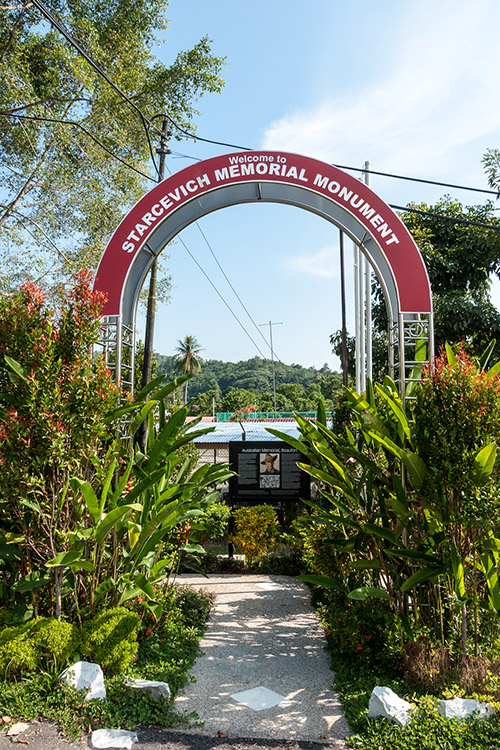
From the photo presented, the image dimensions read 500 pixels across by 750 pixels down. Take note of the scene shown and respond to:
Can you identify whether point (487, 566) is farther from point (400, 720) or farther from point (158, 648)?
point (158, 648)

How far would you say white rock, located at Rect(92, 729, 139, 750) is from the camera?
3.36 meters

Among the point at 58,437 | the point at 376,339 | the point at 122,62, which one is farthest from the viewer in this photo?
the point at 122,62

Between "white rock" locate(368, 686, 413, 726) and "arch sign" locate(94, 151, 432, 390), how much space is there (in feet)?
10.5

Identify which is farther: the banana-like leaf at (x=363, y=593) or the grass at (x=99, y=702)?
the banana-like leaf at (x=363, y=593)

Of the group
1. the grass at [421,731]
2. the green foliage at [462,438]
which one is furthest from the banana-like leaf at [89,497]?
the green foliage at [462,438]

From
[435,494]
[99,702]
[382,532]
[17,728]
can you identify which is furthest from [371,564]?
[17,728]

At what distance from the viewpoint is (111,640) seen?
412 centimetres

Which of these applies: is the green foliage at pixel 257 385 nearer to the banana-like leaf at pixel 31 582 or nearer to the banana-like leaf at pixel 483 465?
the banana-like leaf at pixel 31 582

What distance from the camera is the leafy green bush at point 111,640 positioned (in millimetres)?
4062

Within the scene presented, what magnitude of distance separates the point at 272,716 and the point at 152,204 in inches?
184

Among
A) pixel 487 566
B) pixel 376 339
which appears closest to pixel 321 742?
pixel 487 566

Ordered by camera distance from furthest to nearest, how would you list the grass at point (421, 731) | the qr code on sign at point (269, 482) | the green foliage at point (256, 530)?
the qr code on sign at point (269, 482), the green foliage at point (256, 530), the grass at point (421, 731)

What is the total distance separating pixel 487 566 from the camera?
4051 millimetres

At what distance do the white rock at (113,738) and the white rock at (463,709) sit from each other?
6.22ft
